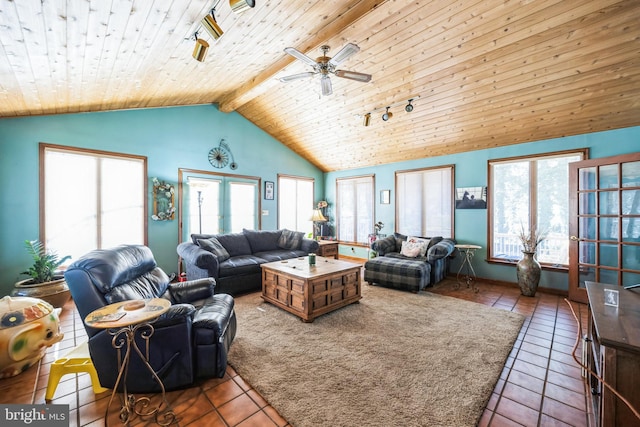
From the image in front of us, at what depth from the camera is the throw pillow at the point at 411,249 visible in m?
4.55

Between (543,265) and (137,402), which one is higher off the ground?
(543,265)

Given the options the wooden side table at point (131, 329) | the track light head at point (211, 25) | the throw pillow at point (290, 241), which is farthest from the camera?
the throw pillow at point (290, 241)

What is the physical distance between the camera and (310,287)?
114 inches

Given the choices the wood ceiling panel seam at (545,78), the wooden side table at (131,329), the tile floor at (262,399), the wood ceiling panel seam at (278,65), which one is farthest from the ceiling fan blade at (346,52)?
the tile floor at (262,399)

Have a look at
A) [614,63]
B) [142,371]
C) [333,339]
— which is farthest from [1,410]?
[614,63]

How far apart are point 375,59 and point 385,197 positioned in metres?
3.31

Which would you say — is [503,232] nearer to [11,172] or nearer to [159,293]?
[159,293]

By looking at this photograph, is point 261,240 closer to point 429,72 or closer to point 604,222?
point 429,72

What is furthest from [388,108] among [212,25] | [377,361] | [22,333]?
[22,333]

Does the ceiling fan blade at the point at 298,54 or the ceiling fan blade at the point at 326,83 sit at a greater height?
the ceiling fan blade at the point at 298,54

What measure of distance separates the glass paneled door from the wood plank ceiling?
0.69 meters

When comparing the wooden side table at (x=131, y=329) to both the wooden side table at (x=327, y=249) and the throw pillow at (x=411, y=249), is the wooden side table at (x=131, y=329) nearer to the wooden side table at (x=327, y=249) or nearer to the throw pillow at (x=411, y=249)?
the throw pillow at (x=411, y=249)

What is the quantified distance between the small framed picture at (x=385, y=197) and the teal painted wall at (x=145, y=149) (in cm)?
219

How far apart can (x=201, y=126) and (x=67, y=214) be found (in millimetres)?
2630
